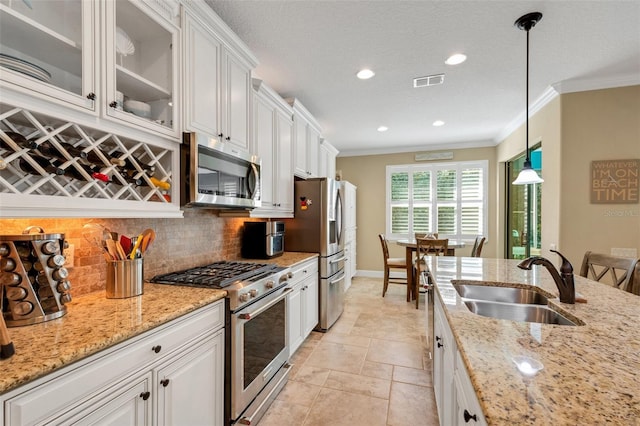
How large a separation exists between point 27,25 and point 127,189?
69cm

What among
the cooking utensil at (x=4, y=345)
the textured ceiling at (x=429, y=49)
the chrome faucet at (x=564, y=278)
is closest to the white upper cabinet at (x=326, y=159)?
the textured ceiling at (x=429, y=49)

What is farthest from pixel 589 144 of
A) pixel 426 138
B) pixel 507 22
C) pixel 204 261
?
pixel 204 261

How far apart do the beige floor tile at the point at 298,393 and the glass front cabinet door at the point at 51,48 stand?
84.0 inches

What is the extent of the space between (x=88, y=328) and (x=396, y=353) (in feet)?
8.21

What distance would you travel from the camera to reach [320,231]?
321 centimetres

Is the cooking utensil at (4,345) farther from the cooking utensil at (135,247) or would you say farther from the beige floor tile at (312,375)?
the beige floor tile at (312,375)

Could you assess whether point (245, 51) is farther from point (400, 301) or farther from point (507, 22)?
point (400, 301)

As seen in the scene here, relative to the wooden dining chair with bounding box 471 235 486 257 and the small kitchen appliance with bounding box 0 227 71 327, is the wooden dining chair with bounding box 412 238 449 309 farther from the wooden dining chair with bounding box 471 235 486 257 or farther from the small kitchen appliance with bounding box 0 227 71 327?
the small kitchen appliance with bounding box 0 227 71 327

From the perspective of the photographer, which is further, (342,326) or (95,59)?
(342,326)

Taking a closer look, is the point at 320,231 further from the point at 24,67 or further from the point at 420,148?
the point at 420,148

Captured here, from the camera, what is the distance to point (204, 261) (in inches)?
92.7

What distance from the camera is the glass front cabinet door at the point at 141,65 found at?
4.24 feet

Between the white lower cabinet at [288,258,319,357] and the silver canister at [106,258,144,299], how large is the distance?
1207 mm

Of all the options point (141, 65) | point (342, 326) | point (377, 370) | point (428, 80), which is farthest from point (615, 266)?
point (141, 65)
